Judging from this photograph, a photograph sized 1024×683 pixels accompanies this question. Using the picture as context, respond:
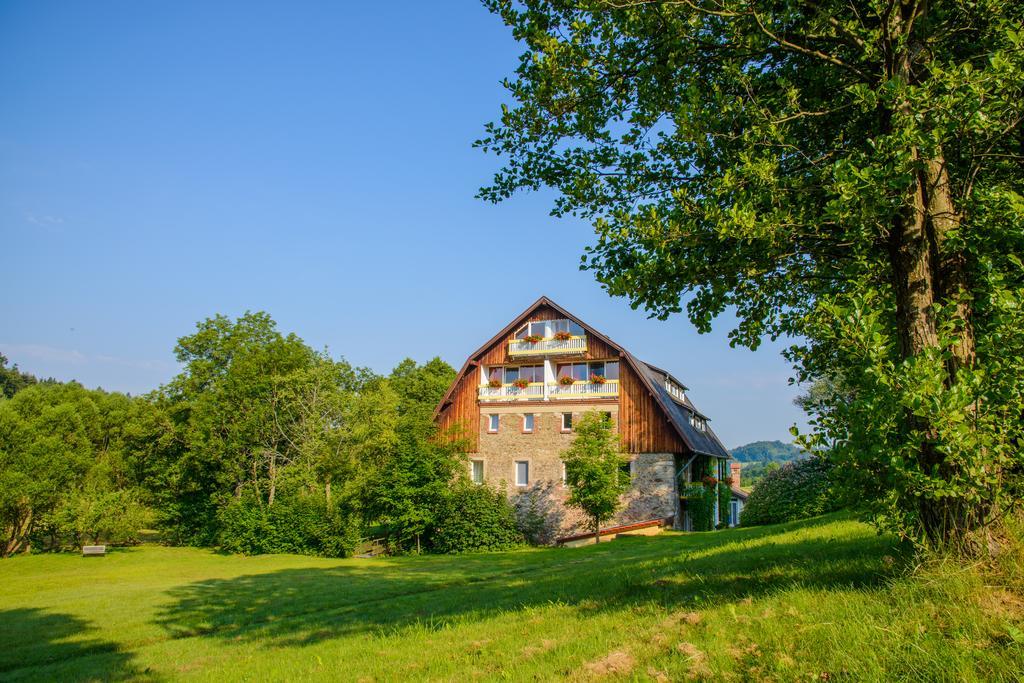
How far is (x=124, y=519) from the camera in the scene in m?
34.8

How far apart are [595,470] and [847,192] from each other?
1056 inches

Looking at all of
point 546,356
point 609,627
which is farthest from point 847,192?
point 546,356

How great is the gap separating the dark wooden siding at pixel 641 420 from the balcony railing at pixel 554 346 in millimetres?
2709

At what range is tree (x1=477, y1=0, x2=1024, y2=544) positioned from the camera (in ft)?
18.1

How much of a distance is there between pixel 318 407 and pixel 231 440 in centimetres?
674

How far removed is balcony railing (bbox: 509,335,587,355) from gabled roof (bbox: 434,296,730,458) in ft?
2.80

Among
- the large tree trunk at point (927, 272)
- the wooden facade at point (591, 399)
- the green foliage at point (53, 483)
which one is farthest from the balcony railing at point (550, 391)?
the large tree trunk at point (927, 272)

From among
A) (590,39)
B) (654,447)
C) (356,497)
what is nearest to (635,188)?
(590,39)

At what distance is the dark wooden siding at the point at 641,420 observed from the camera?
34219 mm

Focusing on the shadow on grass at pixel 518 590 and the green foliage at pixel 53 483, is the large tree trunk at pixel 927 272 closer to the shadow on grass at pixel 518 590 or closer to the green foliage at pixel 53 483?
the shadow on grass at pixel 518 590

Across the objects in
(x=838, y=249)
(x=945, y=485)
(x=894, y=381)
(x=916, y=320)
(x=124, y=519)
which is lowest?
(x=124, y=519)

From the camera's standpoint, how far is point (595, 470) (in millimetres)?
31516

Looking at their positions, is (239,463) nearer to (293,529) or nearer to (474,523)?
(293,529)

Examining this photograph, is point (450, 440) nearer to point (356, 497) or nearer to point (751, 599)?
point (356, 497)
